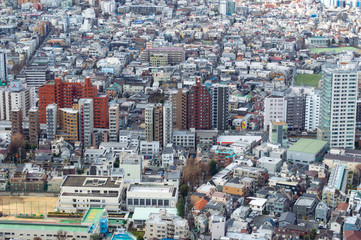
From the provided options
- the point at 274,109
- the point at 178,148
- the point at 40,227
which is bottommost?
the point at 40,227

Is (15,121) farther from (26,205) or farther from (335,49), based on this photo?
(335,49)

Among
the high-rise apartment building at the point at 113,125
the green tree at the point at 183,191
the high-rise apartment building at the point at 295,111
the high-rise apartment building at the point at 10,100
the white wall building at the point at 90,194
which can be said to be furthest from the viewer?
the high-rise apartment building at the point at 10,100

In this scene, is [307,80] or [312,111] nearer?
[312,111]

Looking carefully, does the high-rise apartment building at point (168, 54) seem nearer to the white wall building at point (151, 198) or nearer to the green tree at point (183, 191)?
the green tree at point (183, 191)

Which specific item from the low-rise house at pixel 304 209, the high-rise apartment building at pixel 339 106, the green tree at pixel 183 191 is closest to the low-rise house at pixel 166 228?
the green tree at pixel 183 191

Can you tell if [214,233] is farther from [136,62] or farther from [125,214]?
[136,62]

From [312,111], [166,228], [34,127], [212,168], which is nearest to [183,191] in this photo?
[212,168]
